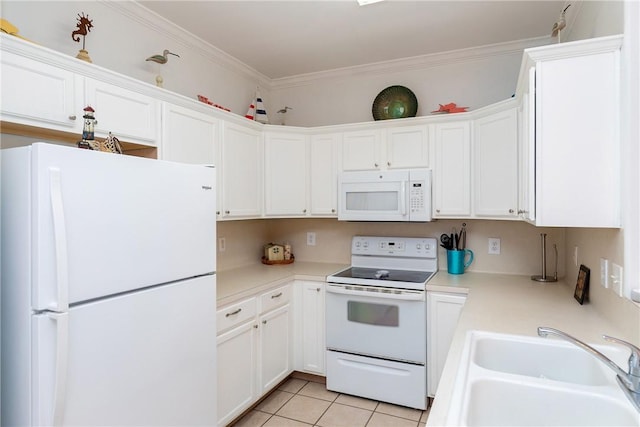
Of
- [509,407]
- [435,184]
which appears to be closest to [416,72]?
[435,184]

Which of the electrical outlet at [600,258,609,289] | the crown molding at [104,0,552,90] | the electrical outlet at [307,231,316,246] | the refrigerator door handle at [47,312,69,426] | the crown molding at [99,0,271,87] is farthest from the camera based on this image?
the electrical outlet at [307,231,316,246]

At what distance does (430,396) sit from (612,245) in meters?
1.57

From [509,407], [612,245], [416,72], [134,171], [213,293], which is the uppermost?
[416,72]

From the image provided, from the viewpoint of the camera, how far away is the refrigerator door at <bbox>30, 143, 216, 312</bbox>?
1.22 meters

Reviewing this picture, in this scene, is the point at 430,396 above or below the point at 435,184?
below

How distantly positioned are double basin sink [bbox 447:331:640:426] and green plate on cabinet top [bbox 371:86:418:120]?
2.13m

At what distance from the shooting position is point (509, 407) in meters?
1.15

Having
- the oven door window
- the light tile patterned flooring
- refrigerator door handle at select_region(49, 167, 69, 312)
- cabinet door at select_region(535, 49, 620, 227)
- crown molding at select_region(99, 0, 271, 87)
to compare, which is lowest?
the light tile patterned flooring

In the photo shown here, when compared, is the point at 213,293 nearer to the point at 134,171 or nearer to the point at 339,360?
the point at 134,171

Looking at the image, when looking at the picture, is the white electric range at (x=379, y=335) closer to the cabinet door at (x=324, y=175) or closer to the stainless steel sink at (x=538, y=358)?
the cabinet door at (x=324, y=175)

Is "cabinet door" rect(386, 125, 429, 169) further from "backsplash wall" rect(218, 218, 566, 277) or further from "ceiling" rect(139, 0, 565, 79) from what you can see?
"ceiling" rect(139, 0, 565, 79)

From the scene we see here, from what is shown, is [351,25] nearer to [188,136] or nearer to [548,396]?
[188,136]

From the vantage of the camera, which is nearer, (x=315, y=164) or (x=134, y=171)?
(x=134, y=171)

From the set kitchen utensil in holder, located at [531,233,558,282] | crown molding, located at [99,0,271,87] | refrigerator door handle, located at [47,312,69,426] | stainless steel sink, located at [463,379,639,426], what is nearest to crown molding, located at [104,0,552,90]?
crown molding, located at [99,0,271,87]
